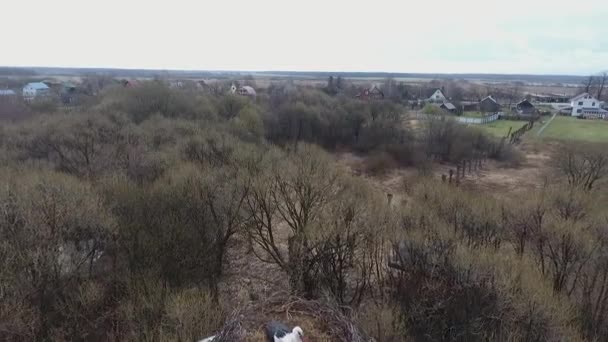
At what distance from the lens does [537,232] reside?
1191 cm

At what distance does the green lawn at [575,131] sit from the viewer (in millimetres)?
41828

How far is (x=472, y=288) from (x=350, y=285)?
4.91 metres

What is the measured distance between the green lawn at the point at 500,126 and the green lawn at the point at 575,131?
8.56 ft

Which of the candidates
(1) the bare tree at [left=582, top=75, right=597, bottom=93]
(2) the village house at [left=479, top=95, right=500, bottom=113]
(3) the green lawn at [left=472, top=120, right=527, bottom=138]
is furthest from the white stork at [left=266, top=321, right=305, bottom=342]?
(1) the bare tree at [left=582, top=75, right=597, bottom=93]

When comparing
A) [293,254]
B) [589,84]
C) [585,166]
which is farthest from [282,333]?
[589,84]

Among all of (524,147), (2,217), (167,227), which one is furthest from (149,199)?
(524,147)

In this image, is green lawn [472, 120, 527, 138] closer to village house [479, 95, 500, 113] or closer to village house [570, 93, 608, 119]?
village house [479, 95, 500, 113]

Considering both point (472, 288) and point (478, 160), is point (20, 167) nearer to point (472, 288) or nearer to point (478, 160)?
point (472, 288)

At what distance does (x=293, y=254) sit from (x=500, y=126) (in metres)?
53.1

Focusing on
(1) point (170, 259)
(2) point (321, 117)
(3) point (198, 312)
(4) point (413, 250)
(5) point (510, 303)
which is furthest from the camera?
(2) point (321, 117)

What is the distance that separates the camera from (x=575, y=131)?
46.7 meters

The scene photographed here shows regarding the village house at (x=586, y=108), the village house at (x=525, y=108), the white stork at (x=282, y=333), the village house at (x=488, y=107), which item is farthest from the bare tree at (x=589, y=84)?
the white stork at (x=282, y=333)

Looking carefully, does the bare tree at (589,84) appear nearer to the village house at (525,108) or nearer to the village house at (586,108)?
the village house at (586,108)

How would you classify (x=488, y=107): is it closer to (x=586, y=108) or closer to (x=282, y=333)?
(x=586, y=108)
